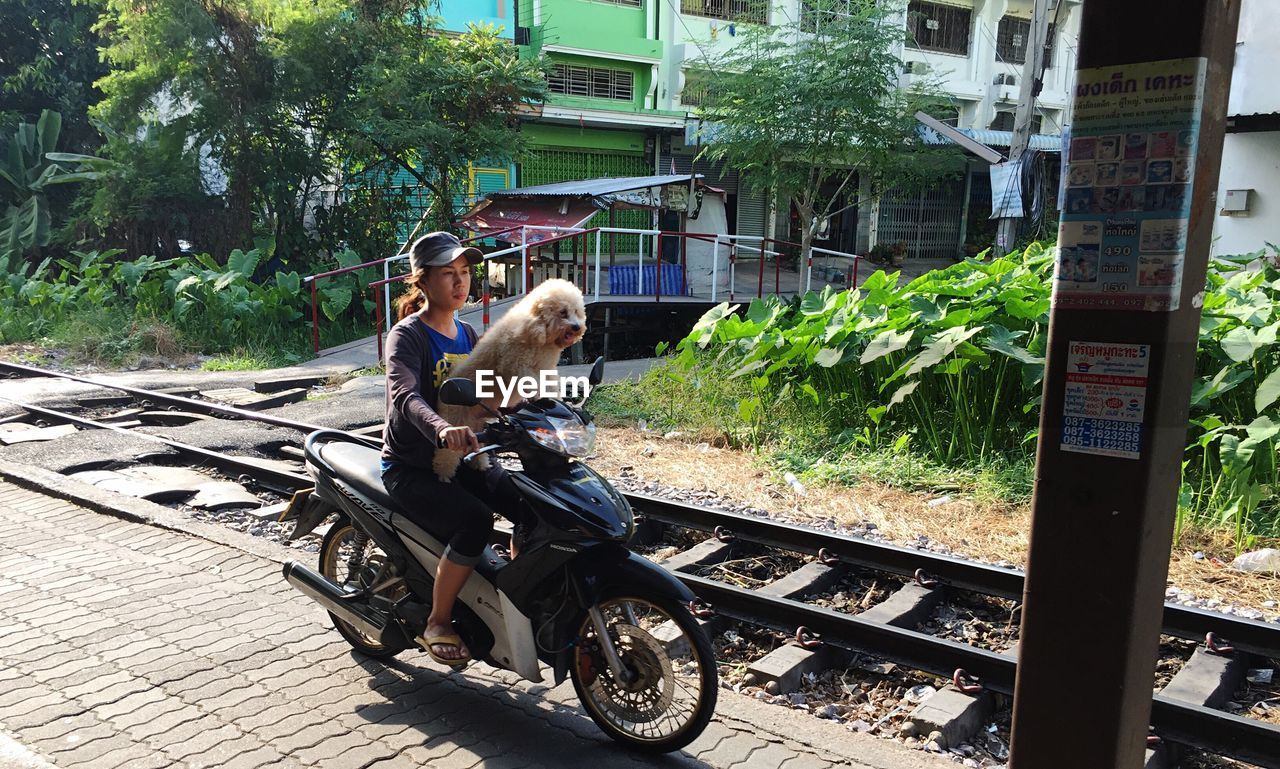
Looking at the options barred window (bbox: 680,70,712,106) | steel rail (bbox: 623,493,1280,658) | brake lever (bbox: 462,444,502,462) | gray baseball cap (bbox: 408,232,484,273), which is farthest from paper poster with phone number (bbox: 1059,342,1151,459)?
barred window (bbox: 680,70,712,106)

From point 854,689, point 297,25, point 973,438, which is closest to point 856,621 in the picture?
point 854,689

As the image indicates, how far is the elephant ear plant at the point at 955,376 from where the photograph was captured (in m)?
6.05

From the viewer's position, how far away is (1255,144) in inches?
597

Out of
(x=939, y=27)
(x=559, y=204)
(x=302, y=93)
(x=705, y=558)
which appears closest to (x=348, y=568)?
(x=705, y=558)

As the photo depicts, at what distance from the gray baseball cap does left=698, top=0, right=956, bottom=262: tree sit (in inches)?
599

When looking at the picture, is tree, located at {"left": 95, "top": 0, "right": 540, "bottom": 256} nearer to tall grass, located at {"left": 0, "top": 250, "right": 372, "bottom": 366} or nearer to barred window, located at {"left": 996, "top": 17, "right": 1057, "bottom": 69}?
tall grass, located at {"left": 0, "top": 250, "right": 372, "bottom": 366}

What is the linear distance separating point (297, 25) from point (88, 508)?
1263 centimetres

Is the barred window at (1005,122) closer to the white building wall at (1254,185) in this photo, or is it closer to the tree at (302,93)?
the white building wall at (1254,185)

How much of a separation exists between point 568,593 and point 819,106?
1585cm

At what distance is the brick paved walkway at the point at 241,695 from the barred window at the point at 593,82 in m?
20.3

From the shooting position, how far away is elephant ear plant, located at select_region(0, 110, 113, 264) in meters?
18.8

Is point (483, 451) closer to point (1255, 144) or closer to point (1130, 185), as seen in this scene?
point (1130, 185)

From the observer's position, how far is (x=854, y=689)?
4199 mm

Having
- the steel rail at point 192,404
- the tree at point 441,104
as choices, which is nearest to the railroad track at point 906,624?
the steel rail at point 192,404
